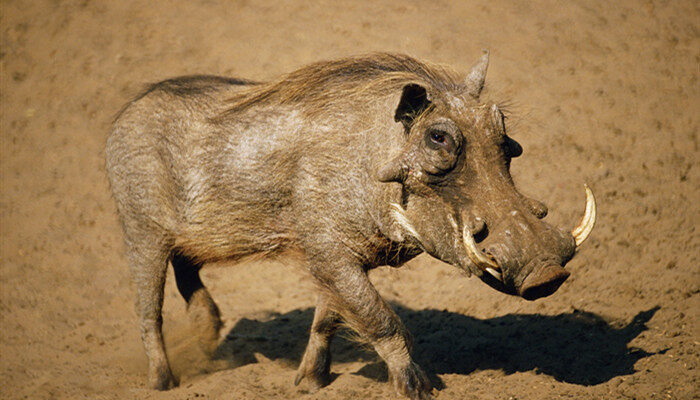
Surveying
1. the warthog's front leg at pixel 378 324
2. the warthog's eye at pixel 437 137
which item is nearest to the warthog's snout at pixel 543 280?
the warthog's eye at pixel 437 137

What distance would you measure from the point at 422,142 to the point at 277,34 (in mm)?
5116

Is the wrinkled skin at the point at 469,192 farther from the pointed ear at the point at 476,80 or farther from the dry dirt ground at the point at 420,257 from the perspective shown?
the dry dirt ground at the point at 420,257

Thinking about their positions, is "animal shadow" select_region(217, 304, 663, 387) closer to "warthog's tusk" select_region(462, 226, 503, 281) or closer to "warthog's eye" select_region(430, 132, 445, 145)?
"warthog's tusk" select_region(462, 226, 503, 281)

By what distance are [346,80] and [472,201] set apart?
3.62ft

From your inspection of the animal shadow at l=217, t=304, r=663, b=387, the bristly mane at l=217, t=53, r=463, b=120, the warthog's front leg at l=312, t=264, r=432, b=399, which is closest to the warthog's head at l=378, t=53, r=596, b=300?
the bristly mane at l=217, t=53, r=463, b=120

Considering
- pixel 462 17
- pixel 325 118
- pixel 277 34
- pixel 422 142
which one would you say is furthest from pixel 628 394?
pixel 277 34

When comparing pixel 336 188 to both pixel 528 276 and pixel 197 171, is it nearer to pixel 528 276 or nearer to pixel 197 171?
pixel 197 171

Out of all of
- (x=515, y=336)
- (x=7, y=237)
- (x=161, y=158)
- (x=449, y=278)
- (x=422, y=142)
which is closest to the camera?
(x=422, y=142)

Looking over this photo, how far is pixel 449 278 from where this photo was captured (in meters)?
5.93

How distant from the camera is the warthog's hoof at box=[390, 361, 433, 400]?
3844 millimetres

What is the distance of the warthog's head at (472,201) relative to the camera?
3176 mm

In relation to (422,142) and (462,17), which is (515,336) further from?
(462,17)

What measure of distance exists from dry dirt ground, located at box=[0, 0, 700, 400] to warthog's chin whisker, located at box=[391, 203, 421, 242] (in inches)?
38.6

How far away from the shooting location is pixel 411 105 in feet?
11.9
